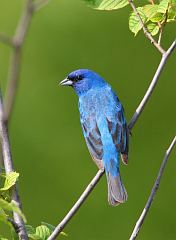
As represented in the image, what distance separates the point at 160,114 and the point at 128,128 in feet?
7.10

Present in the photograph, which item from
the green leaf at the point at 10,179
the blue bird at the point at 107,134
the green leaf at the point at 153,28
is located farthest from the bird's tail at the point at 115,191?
the green leaf at the point at 10,179

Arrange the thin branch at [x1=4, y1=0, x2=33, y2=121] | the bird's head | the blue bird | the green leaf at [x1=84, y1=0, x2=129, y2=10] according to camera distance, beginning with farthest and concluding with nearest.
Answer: the bird's head < the blue bird < the green leaf at [x1=84, y1=0, x2=129, y2=10] < the thin branch at [x1=4, y1=0, x2=33, y2=121]

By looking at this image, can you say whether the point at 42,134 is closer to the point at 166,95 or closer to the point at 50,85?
the point at 50,85

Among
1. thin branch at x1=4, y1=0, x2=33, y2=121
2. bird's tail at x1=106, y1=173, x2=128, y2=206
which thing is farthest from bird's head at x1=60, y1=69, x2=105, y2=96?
thin branch at x1=4, y1=0, x2=33, y2=121

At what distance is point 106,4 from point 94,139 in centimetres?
84

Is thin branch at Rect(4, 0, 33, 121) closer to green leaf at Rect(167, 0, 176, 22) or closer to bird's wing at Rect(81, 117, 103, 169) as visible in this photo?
green leaf at Rect(167, 0, 176, 22)

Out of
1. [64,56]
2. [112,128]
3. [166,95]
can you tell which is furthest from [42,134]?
[112,128]

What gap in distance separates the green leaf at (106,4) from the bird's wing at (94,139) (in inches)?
31.1

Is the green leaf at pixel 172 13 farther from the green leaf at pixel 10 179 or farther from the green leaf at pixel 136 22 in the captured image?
the green leaf at pixel 10 179

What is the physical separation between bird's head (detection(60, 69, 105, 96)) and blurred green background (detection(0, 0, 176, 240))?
3.73 ft

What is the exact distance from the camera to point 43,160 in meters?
5.57

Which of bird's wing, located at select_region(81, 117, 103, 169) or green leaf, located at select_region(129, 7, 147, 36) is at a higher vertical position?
green leaf, located at select_region(129, 7, 147, 36)

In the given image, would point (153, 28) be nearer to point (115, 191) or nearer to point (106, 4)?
point (106, 4)

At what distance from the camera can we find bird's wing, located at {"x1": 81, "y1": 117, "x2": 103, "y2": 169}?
3527 millimetres
